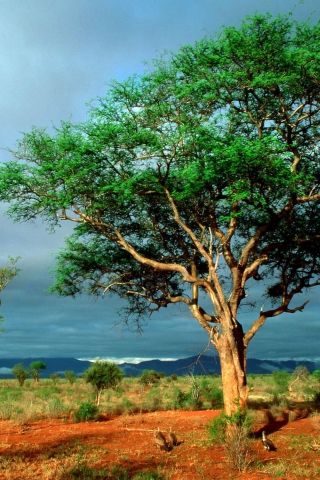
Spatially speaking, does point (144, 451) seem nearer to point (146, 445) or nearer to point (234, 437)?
point (146, 445)

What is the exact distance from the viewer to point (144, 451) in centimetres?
1384

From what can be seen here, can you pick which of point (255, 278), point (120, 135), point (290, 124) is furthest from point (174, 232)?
point (290, 124)

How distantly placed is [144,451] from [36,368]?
1481 inches

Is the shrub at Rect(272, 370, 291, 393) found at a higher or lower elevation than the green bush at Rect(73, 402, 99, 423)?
higher

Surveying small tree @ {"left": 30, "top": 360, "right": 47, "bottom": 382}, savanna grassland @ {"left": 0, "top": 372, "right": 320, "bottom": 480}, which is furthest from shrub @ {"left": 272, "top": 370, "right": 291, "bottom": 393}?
small tree @ {"left": 30, "top": 360, "right": 47, "bottom": 382}

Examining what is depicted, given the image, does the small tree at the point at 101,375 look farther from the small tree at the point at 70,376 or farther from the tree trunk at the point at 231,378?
the small tree at the point at 70,376

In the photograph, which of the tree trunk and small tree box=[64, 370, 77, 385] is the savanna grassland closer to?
the tree trunk

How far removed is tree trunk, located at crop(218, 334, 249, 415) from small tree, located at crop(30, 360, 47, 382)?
1429 inches

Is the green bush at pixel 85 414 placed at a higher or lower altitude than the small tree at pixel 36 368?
lower

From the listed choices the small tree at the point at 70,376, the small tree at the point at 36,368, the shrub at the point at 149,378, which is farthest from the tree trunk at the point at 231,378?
the small tree at the point at 36,368

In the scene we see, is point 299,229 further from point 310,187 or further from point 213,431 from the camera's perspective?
point 213,431

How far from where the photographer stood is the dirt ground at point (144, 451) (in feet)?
37.6

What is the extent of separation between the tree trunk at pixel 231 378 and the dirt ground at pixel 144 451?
1.26 m

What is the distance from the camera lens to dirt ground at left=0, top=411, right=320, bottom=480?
37.6 feet
